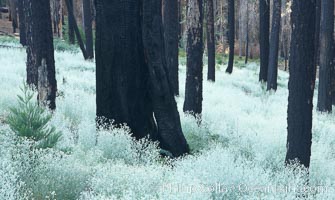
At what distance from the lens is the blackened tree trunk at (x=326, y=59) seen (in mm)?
13898

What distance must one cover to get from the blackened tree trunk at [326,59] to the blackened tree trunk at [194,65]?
6.61 meters

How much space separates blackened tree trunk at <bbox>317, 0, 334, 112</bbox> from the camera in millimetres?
13898

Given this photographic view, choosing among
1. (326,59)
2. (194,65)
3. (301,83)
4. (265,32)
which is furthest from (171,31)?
(265,32)

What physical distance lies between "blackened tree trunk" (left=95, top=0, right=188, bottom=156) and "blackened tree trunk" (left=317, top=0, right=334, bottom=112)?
920 cm

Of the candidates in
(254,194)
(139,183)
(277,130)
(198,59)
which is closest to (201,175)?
(254,194)

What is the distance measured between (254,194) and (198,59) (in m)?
5.17

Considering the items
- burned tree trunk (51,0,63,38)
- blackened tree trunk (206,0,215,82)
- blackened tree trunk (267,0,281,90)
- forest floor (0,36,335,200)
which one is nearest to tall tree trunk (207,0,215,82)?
blackened tree trunk (206,0,215,82)

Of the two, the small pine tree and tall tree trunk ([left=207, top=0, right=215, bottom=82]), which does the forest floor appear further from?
tall tree trunk ([left=207, top=0, right=215, bottom=82])

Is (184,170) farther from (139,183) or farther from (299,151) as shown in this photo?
(299,151)

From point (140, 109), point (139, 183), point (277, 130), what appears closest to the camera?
point (139, 183)

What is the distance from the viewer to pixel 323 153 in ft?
23.7

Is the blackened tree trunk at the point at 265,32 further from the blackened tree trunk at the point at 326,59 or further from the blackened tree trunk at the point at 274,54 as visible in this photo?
the blackened tree trunk at the point at 326,59

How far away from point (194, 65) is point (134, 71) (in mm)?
3077

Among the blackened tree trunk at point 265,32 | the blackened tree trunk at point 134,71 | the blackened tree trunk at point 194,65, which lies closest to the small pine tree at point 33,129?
the blackened tree trunk at point 134,71
